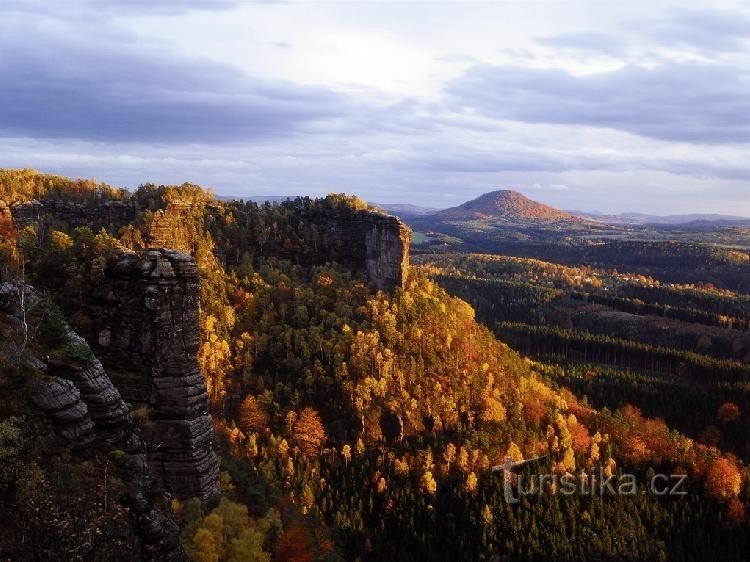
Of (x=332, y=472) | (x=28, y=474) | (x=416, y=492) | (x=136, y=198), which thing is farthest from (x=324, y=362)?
(x=28, y=474)

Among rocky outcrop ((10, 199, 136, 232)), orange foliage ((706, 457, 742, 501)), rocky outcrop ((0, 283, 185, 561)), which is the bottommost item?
orange foliage ((706, 457, 742, 501))

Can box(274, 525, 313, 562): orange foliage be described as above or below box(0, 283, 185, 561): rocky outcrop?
below

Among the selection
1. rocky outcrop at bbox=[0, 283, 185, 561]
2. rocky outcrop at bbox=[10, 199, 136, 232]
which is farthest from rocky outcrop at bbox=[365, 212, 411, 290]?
rocky outcrop at bbox=[0, 283, 185, 561]

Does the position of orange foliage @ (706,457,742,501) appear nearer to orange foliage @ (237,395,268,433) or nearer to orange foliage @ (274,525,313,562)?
orange foliage @ (237,395,268,433)

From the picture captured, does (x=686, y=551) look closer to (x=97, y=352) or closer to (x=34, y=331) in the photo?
(x=97, y=352)

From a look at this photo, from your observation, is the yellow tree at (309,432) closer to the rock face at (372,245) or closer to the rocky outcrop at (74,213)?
the rock face at (372,245)

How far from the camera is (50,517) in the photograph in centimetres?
1800

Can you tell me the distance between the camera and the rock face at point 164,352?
3331cm

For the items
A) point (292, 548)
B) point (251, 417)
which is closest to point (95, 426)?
point (292, 548)

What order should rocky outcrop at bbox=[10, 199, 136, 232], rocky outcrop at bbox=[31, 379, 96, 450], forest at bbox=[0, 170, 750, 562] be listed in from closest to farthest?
rocky outcrop at bbox=[31, 379, 96, 450] → rocky outcrop at bbox=[10, 199, 136, 232] → forest at bbox=[0, 170, 750, 562]

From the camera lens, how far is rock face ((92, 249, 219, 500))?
33312 millimetres

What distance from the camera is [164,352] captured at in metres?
33.8

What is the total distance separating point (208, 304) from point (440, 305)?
4699 centimetres

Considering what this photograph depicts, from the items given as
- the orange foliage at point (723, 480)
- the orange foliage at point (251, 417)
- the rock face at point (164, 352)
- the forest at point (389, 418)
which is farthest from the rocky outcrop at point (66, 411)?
the orange foliage at point (723, 480)
